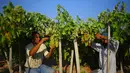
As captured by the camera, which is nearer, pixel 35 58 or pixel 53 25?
pixel 35 58

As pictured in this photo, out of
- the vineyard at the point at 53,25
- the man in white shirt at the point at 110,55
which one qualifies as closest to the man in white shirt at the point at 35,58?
the vineyard at the point at 53,25

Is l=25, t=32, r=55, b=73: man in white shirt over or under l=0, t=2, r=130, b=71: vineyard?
under

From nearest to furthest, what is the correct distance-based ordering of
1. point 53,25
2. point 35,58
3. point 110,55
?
point 35,58
point 110,55
point 53,25

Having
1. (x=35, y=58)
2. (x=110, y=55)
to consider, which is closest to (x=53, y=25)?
(x=35, y=58)

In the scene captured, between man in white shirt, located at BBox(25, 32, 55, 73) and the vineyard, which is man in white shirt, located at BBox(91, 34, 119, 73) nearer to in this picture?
the vineyard

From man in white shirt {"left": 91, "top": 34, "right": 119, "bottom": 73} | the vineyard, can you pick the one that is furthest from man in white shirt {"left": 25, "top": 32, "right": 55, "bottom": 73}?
man in white shirt {"left": 91, "top": 34, "right": 119, "bottom": 73}

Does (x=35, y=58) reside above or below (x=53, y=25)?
below

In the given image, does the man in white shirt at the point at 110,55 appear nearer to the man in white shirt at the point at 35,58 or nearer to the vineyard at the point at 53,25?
the vineyard at the point at 53,25

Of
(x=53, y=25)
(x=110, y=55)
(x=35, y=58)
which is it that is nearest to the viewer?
(x=35, y=58)

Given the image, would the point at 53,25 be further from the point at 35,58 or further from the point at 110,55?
the point at 110,55

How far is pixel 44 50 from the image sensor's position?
7.44 metres

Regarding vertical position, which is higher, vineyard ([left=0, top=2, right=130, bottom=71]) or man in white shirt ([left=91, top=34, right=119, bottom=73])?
vineyard ([left=0, top=2, right=130, bottom=71])

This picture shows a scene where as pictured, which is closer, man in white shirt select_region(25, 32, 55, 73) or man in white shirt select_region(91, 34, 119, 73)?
man in white shirt select_region(25, 32, 55, 73)

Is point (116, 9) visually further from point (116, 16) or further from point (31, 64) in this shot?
point (31, 64)
